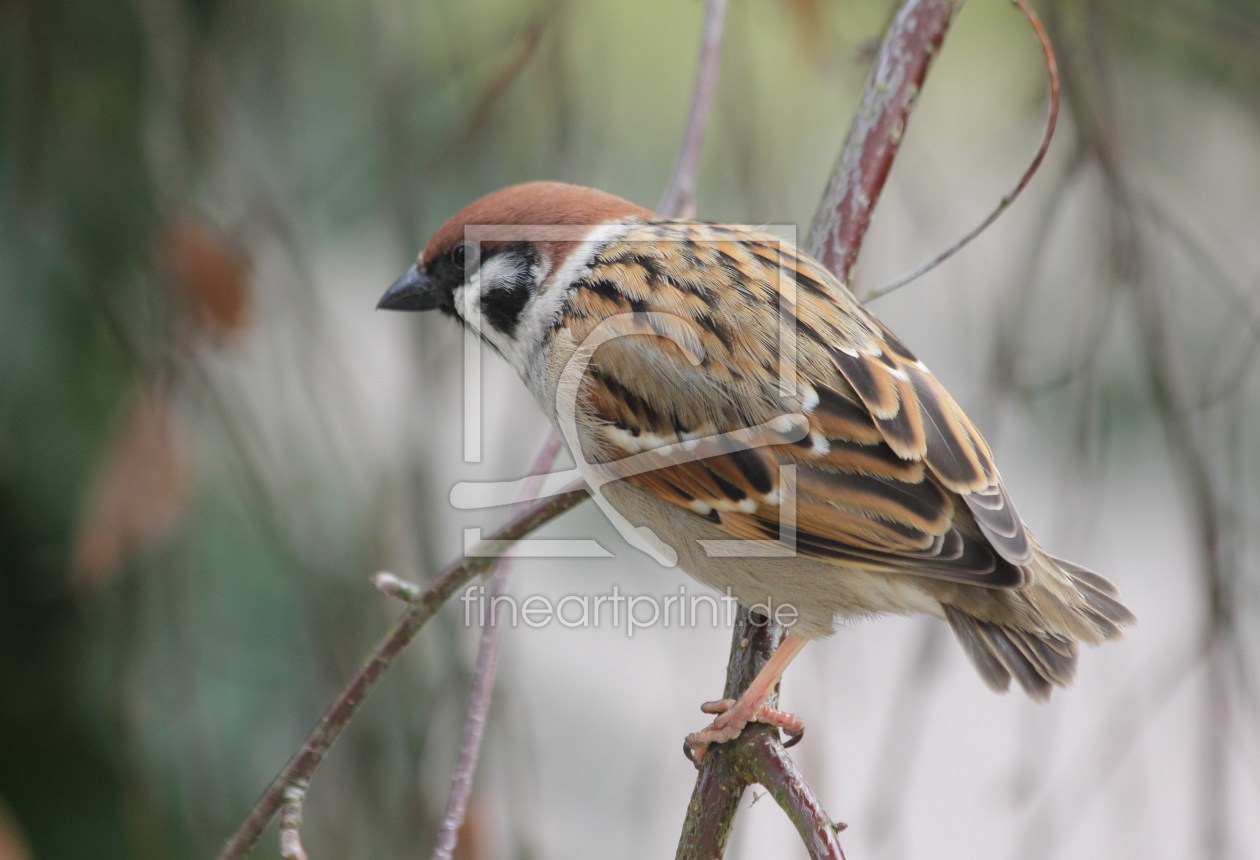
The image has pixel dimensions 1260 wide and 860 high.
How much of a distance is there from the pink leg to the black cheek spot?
90cm

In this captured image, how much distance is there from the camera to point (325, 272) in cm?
391

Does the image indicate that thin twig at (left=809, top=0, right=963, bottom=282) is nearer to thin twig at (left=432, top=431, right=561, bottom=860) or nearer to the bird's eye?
the bird's eye

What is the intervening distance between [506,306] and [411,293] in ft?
0.70

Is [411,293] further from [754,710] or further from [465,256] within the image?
[754,710]

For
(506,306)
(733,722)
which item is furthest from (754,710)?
(506,306)

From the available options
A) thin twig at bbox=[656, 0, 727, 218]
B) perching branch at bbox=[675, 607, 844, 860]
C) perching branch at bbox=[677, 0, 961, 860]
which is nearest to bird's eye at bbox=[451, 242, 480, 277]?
thin twig at bbox=[656, 0, 727, 218]

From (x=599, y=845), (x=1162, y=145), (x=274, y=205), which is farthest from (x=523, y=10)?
(x=599, y=845)

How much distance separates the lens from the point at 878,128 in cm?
248

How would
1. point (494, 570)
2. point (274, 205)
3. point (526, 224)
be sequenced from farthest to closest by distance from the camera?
point (274, 205), point (526, 224), point (494, 570)

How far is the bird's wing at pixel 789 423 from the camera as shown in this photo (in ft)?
7.30

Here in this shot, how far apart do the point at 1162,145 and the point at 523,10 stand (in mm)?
2197

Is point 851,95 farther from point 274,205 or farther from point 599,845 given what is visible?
point 599,845

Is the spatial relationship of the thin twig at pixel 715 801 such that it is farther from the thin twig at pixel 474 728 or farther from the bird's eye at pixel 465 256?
the bird's eye at pixel 465 256

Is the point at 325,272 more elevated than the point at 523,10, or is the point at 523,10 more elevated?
the point at 523,10
